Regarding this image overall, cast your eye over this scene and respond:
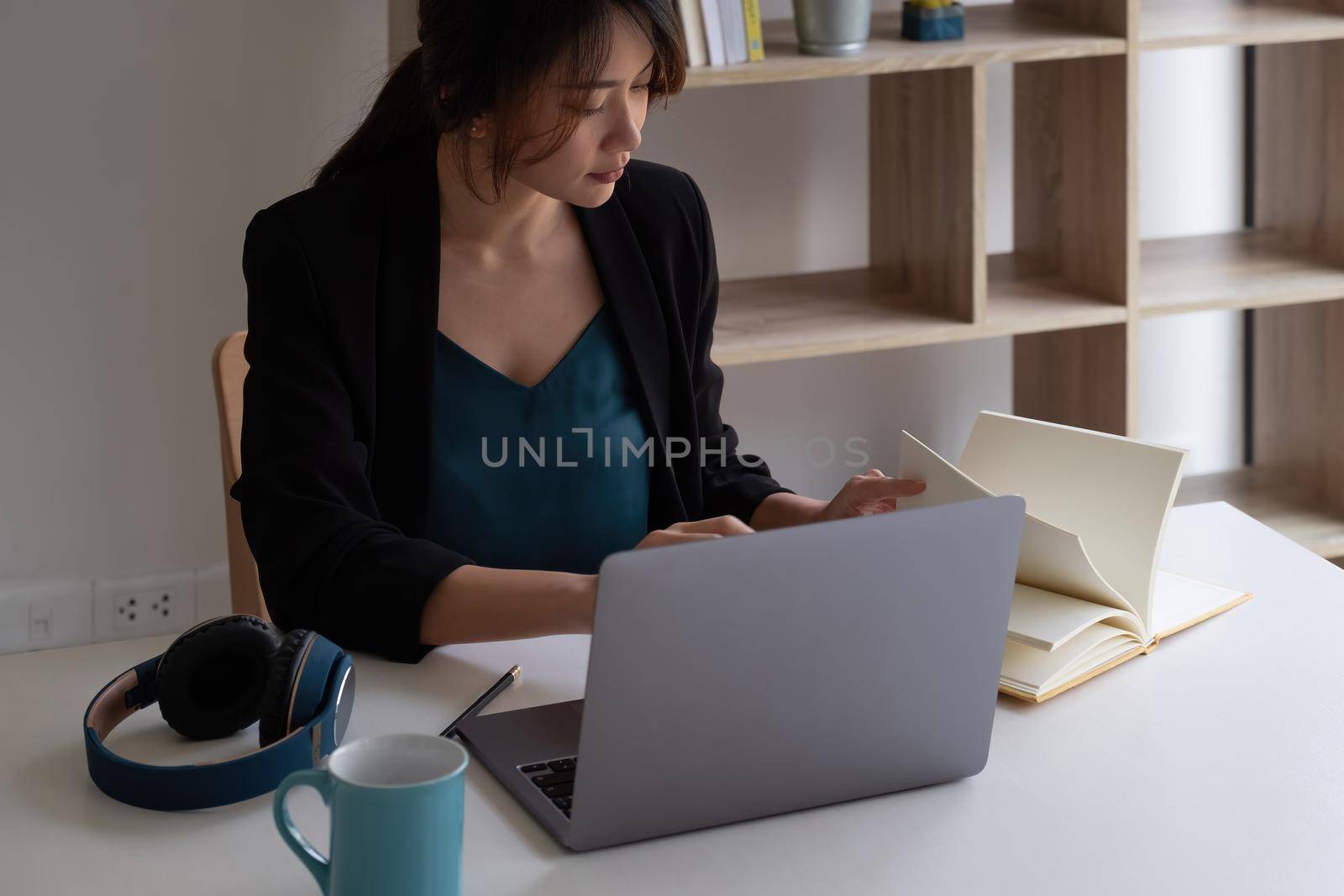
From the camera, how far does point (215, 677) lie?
3.39ft

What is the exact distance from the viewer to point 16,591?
2.41 metres

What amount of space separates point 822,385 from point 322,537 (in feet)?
5.19

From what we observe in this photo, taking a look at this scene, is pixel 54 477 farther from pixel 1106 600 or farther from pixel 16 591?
pixel 1106 600

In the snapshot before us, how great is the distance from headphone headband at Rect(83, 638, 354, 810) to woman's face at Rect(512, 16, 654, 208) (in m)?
0.55

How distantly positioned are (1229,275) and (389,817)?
217cm

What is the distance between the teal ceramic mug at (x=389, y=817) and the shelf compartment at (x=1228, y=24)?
1.89 m

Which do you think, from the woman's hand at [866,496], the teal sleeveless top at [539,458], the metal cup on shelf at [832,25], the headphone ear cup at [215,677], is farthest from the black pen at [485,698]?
the metal cup on shelf at [832,25]

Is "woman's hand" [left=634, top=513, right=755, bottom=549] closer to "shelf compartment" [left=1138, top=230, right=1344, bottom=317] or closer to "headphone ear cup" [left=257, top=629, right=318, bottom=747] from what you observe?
"headphone ear cup" [left=257, top=629, right=318, bottom=747]

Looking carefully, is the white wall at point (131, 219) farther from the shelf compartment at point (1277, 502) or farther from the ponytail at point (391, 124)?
the shelf compartment at point (1277, 502)

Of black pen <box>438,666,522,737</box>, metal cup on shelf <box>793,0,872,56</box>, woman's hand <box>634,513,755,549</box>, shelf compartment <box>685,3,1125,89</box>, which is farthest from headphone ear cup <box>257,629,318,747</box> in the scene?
metal cup on shelf <box>793,0,872,56</box>

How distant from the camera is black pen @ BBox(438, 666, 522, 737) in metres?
1.04

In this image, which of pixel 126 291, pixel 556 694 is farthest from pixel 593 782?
pixel 126 291

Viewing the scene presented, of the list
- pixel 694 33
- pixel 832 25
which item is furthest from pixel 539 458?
pixel 832 25

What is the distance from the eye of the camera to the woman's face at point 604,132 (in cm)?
134
